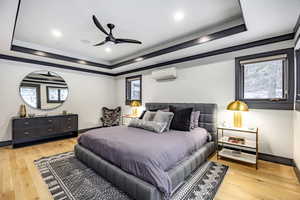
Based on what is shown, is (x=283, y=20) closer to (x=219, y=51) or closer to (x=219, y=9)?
(x=219, y=9)

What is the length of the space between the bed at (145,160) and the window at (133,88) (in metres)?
2.86

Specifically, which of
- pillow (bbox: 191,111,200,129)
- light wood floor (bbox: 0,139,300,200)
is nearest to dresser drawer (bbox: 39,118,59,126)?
light wood floor (bbox: 0,139,300,200)

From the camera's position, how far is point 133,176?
171 centimetres

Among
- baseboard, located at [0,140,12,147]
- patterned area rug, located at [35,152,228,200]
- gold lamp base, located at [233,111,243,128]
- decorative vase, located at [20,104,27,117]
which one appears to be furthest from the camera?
decorative vase, located at [20,104,27,117]

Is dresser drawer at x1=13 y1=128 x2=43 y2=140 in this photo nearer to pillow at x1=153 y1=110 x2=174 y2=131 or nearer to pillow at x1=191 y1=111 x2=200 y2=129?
pillow at x1=153 y1=110 x2=174 y2=131

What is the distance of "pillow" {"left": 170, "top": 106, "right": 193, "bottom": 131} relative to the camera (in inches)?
114

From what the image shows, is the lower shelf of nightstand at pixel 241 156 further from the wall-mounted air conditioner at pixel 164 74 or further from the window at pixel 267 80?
the wall-mounted air conditioner at pixel 164 74

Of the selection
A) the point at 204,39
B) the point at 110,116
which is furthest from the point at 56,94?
the point at 204,39

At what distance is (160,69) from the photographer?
4.55 metres

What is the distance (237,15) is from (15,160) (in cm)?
512

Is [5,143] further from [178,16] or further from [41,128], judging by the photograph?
[178,16]

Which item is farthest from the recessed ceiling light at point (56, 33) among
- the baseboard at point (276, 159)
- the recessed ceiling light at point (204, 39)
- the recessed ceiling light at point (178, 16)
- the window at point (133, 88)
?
the baseboard at point (276, 159)

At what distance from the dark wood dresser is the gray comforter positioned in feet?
7.23

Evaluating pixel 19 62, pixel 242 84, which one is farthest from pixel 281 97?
pixel 19 62
